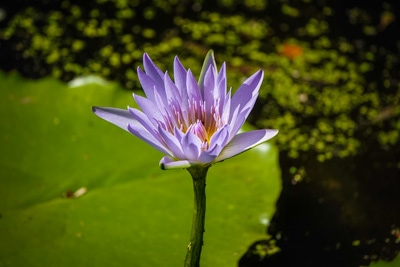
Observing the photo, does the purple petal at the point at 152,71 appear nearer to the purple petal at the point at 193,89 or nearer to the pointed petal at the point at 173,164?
the purple petal at the point at 193,89

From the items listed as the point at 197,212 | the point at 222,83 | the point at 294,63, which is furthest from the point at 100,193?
the point at 294,63

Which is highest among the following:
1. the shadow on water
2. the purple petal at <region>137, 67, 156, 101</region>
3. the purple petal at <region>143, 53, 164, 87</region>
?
the purple petal at <region>143, 53, 164, 87</region>

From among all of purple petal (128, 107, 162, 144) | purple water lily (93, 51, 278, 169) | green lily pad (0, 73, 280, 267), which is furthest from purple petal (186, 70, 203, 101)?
green lily pad (0, 73, 280, 267)

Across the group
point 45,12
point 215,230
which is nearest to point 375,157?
point 215,230

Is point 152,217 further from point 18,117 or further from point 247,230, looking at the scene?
point 18,117

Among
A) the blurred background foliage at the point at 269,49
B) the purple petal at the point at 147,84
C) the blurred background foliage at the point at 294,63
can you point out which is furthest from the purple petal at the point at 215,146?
the blurred background foliage at the point at 269,49

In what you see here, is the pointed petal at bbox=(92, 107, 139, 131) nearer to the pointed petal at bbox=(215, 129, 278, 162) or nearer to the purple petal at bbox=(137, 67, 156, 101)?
the purple petal at bbox=(137, 67, 156, 101)

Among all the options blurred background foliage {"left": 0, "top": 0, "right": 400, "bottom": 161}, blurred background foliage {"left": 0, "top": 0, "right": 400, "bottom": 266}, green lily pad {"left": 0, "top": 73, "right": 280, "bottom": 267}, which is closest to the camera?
green lily pad {"left": 0, "top": 73, "right": 280, "bottom": 267}

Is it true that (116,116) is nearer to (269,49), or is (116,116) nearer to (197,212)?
(197,212)
